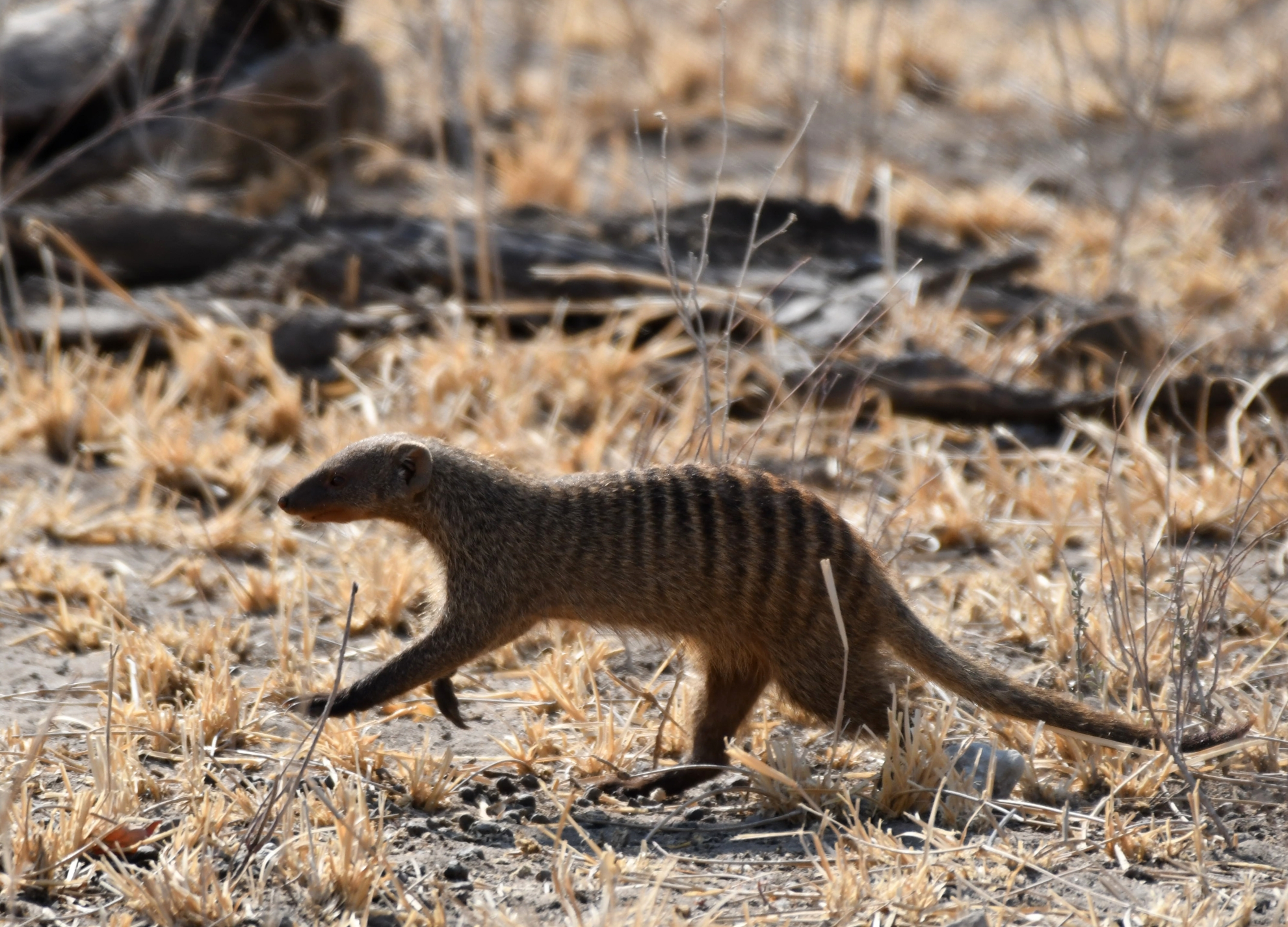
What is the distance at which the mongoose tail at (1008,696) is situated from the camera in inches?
99.6

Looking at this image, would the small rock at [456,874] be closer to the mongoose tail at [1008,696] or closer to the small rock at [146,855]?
the small rock at [146,855]

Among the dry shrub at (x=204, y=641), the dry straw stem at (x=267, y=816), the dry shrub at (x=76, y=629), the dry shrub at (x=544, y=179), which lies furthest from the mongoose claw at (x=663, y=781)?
the dry shrub at (x=544, y=179)

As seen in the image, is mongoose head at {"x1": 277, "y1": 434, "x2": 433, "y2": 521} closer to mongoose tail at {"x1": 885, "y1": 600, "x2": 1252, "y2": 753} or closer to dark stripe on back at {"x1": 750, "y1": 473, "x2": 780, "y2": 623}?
dark stripe on back at {"x1": 750, "y1": 473, "x2": 780, "y2": 623}

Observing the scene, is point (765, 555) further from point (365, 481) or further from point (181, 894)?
point (181, 894)

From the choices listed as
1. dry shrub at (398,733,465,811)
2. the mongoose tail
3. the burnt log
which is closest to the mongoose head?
dry shrub at (398,733,465,811)

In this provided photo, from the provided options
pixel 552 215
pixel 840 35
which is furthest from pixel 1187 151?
pixel 552 215

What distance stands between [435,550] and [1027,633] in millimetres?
1362

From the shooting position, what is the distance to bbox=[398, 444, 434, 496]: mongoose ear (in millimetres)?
2779

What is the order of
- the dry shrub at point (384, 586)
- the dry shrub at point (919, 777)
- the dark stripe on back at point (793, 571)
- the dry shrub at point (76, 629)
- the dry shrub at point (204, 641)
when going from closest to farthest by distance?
the dry shrub at point (919, 777) → the dark stripe on back at point (793, 571) → the dry shrub at point (204, 641) → the dry shrub at point (76, 629) → the dry shrub at point (384, 586)

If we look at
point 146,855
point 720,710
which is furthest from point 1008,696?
point 146,855

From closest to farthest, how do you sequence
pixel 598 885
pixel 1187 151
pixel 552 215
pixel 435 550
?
pixel 598 885, pixel 435 550, pixel 552 215, pixel 1187 151

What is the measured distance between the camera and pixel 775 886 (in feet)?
7.39

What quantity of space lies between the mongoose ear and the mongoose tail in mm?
961

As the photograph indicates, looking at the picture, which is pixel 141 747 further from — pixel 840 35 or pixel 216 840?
pixel 840 35
